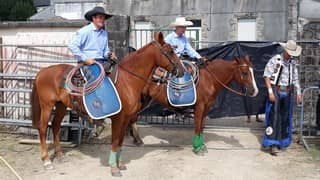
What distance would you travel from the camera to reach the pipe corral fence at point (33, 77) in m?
8.50

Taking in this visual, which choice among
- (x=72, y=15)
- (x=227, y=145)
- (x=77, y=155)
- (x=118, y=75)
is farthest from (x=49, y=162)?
(x=72, y=15)

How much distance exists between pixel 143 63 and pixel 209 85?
1.52m

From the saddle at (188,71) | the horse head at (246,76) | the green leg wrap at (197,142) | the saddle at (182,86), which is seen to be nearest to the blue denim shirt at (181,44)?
the saddle at (188,71)

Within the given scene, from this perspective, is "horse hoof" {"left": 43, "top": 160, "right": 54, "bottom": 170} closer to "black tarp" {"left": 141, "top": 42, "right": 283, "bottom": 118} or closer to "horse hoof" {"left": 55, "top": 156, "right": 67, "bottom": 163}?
"horse hoof" {"left": 55, "top": 156, "right": 67, "bottom": 163}

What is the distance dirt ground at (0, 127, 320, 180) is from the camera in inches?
254

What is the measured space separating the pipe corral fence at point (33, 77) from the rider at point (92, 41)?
1801mm

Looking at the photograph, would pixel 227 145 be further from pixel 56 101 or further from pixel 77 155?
pixel 56 101

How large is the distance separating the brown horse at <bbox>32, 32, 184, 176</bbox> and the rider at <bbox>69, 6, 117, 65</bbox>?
389 millimetres

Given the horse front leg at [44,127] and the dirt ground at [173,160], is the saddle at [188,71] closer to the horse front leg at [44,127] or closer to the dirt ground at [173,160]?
the dirt ground at [173,160]

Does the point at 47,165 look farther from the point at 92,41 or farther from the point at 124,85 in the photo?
the point at 92,41

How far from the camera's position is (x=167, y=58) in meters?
6.42

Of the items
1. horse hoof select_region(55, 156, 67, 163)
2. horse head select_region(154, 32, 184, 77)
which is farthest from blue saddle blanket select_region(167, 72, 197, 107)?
horse hoof select_region(55, 156, 67, 163)

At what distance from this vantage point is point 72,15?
30781mm

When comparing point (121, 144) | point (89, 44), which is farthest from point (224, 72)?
point (89, 44)
